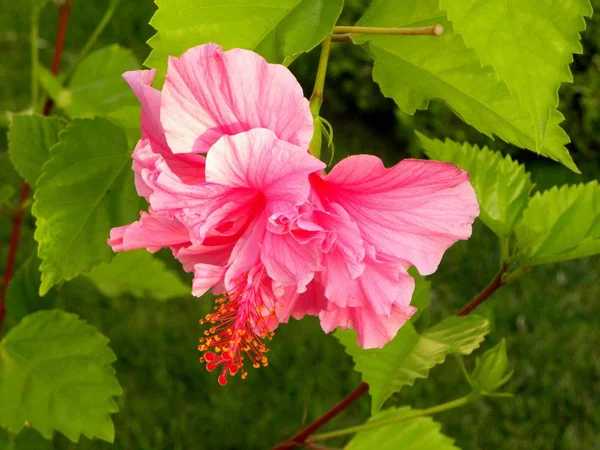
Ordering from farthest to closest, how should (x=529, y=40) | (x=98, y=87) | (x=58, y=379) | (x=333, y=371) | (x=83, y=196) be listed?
(x=333, y=371) → (x=98, y=87) → (x=58, y=379) → (x=83, y=196) → (x=529, y=40)

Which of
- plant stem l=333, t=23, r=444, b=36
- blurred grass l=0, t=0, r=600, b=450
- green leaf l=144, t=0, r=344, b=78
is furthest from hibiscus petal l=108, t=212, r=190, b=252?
blurred grass l=0, t=0, r=600, b=450

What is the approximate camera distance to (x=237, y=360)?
753 mm

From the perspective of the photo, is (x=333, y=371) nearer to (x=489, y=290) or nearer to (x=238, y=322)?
(x=489, y=290)

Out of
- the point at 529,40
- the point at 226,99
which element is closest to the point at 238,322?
the point at 226,99

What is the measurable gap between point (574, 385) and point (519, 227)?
6.40ft

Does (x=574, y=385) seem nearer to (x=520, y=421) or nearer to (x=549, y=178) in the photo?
(x=520, y=421)

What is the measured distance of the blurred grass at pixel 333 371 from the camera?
2.45 metres

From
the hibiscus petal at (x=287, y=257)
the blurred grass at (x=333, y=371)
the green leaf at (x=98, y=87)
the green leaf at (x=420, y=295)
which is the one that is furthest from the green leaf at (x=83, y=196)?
the blurred grass at (x=333, y=371)

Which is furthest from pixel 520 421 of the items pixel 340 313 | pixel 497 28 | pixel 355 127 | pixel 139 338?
pixel 497 28

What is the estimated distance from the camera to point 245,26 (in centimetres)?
64

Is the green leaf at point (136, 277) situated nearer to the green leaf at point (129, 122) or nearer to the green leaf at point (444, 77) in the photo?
the green leaf at point (129, 122)

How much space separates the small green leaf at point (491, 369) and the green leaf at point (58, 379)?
49 cm

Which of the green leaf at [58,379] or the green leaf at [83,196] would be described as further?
the green leaf at [58,379]

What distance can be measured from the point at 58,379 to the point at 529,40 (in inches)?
33.0
